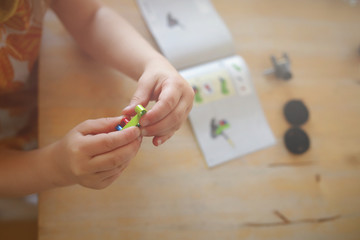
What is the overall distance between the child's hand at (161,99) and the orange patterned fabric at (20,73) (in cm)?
24

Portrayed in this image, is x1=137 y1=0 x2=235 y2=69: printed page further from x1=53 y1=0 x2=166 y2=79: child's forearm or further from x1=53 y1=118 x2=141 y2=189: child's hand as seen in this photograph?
x1=53 y1=118 x2=141 y2=189: child's hand

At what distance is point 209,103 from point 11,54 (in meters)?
0.41

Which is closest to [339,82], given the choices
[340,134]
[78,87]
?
[340,134]

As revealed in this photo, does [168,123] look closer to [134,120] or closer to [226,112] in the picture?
[134,120]

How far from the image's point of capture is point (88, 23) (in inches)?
23.9

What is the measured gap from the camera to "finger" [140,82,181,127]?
443 millimetres

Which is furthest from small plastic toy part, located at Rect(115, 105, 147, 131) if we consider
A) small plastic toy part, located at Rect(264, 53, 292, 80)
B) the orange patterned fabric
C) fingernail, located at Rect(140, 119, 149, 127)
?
small plastic toy part, located at Rect(264, 53, 292, 80)

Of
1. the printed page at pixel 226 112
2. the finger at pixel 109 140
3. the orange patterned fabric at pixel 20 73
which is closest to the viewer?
the finger at pixel 109 140

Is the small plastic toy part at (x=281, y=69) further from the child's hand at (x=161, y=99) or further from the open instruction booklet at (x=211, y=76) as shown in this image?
the child's hand at (x=161, y=99)

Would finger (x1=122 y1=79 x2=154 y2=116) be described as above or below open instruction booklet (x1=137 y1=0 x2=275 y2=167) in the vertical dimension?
above

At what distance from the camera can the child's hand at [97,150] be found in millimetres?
418

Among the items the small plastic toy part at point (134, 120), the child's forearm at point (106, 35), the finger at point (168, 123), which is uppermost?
the child's forearm at point (106, 35)

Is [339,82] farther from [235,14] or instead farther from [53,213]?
[53,213]

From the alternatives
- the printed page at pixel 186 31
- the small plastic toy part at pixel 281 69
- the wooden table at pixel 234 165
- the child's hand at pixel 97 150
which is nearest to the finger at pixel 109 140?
the child's hand at pixel 97 150
